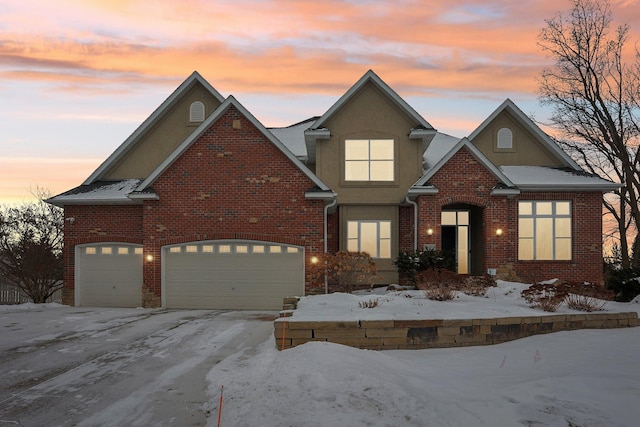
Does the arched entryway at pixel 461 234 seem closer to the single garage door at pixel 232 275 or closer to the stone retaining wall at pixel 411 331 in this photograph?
the single garage door at pixel 232 275

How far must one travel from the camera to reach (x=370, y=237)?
774 inches

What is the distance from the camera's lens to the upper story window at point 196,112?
1975cm

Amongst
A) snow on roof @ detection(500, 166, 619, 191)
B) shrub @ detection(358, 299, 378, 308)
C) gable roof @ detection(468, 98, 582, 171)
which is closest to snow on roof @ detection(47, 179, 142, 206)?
shrub @ detection(358, 299, 378, 308)

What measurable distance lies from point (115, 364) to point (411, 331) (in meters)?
5.16

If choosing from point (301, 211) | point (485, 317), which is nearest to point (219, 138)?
point (301, 211)

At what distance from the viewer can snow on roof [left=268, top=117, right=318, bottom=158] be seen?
71.0ft

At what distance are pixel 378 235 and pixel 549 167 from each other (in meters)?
7.92

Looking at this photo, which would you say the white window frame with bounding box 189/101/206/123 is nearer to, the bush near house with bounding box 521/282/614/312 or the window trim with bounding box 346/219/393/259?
the window trim with bounding box 346/219/393/259

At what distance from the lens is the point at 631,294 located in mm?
13898

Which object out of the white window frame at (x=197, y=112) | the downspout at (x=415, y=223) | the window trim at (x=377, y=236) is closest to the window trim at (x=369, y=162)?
the downspout at (x=415, y=223)

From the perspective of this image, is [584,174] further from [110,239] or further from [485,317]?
[110,239]

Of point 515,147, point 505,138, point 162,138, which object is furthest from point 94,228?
point 515,147

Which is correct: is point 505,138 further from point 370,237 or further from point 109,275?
point 109,275

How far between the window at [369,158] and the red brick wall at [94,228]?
8.35 metres
